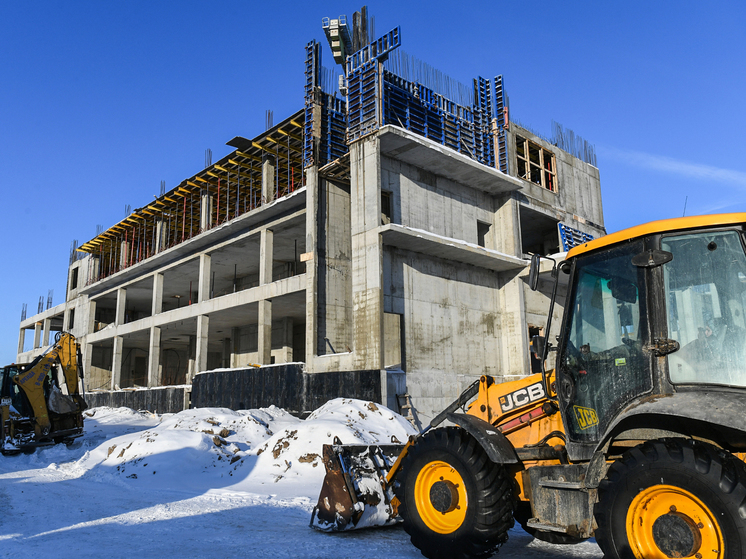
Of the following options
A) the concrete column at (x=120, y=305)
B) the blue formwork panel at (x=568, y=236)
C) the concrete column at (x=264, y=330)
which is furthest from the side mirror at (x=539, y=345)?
the concrete column at (x=120, y=305)

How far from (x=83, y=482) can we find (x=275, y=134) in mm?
18145

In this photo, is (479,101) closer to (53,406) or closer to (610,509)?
(53,406)

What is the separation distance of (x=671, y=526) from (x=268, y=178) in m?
25.2

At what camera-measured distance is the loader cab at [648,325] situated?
3.97 metres

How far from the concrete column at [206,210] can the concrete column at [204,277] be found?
5.61 ft

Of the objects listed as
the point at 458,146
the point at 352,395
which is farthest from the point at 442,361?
the point at 458,146

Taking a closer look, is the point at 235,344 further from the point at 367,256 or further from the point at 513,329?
the point at 513,329

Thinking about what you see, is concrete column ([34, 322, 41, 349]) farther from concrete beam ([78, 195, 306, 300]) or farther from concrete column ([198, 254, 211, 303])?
concrete column ([198, 254, 211, 303])

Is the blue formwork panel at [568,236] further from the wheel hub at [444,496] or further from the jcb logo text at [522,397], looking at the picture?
the wheel hub at [444,496]

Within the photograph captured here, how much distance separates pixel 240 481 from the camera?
33.1 ft

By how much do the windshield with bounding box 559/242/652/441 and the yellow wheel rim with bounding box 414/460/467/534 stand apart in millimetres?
1172

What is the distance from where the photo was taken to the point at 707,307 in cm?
405

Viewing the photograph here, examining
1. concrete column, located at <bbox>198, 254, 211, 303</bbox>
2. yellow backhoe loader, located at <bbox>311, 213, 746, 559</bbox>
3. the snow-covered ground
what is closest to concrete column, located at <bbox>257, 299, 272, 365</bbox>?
concrete column, located at <bbox>198, 254, 211, 303</bbox>

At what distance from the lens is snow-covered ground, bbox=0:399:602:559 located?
5.85 metres
